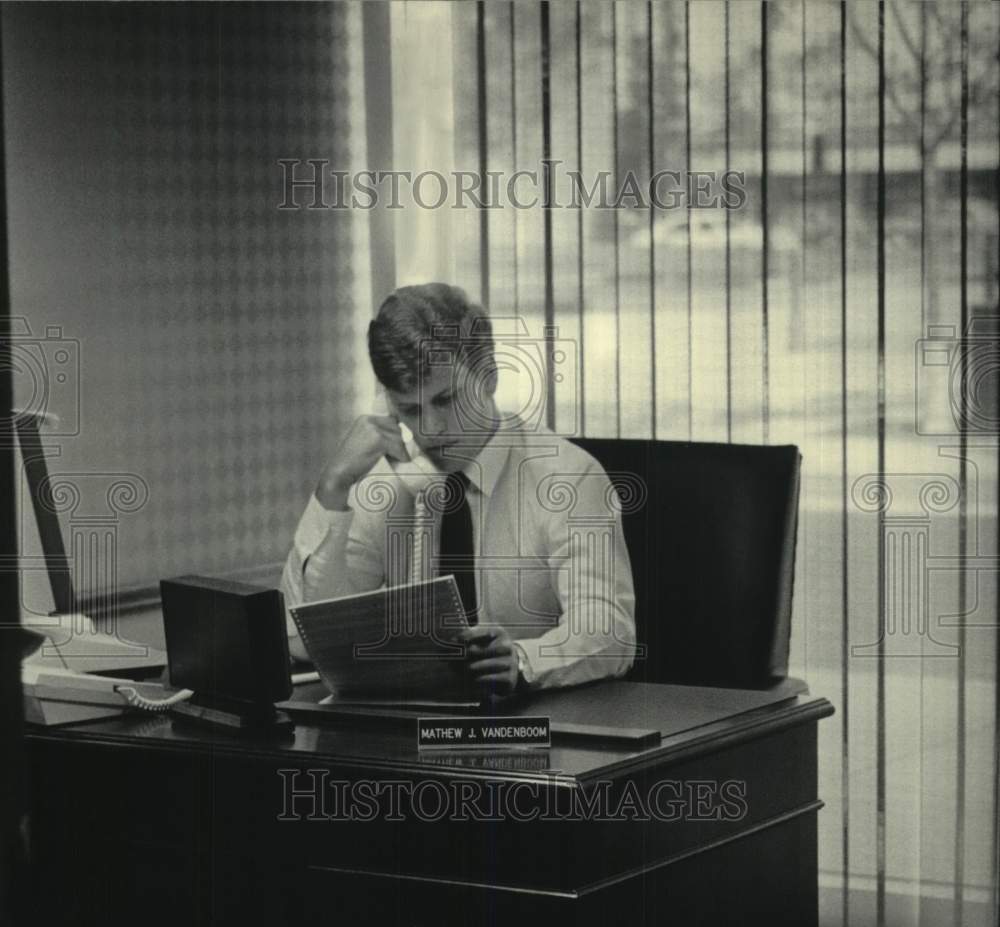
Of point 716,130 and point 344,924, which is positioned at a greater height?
point 716,130

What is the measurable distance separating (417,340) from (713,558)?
60 centimetres

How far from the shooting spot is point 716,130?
8.43ft

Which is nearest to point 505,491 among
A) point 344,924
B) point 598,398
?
point 598,398

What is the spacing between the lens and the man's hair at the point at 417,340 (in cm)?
234

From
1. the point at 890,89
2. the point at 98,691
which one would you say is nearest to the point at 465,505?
the point at 98,691

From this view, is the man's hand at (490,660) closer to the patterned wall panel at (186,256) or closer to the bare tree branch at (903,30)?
the patterned wall panel at (186,256)

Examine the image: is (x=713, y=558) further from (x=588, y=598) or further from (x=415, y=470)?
(x=415, y=470)

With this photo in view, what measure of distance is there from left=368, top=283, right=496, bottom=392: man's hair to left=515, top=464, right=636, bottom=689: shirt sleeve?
0.31 meters

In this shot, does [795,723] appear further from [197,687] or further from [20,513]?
[20,513]

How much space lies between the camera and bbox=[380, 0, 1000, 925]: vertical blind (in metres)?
2.43

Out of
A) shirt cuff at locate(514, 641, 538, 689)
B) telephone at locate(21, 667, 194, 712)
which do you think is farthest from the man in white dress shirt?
telephone at locate(21, 667, 194, 712)

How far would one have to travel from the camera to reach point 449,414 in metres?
2.48

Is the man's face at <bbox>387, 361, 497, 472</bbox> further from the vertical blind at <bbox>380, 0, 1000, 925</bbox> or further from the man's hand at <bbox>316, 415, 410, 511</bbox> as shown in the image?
the vertical blind at <bbox>380, 0, 1000, 925</bbox>

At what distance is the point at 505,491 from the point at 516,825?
0.85 m
